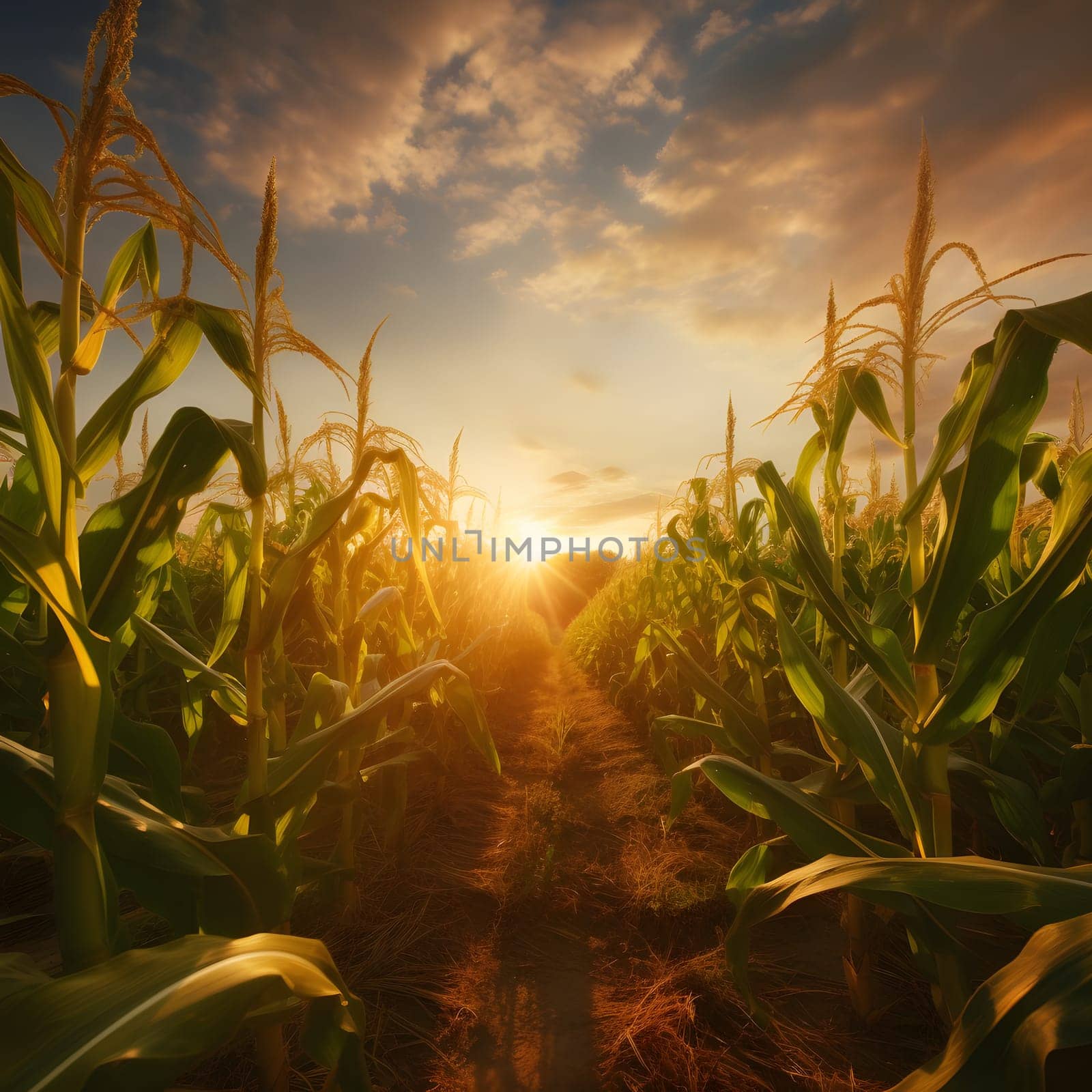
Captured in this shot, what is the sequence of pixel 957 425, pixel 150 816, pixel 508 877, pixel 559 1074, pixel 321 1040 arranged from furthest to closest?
pixel 508 877 → pixel 559 1074 → pixel 957 425 → pixel 150 816 → pixel 321 1040

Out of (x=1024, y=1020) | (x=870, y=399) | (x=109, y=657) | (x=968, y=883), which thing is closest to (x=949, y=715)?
(x=968, y=883)

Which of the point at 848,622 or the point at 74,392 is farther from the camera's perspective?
the point at 848,622

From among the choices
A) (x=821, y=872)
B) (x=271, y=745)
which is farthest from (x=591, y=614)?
(x=821, y=872)

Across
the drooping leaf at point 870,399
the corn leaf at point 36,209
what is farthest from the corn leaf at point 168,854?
the drooping leaf at point 870,399

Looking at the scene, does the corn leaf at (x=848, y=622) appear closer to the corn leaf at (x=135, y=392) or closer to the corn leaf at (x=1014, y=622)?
the corn leaf at (x=1014, y=622)

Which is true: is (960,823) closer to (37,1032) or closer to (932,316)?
(932,316)

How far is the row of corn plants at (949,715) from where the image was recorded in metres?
0.89

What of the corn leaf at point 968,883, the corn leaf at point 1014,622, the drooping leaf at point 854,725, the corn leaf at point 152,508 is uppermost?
the corn leaf at point 152,508

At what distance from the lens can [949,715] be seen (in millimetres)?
1241

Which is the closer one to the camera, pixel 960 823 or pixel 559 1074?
pixel 559 1074

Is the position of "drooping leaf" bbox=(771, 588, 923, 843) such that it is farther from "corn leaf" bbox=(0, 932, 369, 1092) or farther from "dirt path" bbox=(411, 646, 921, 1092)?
"corn leaf" bbox=(0, 932, 369, 1092)

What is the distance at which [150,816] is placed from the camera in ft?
3.65

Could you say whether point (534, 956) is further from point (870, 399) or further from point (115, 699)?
point (870, 399)

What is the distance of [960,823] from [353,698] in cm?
262
